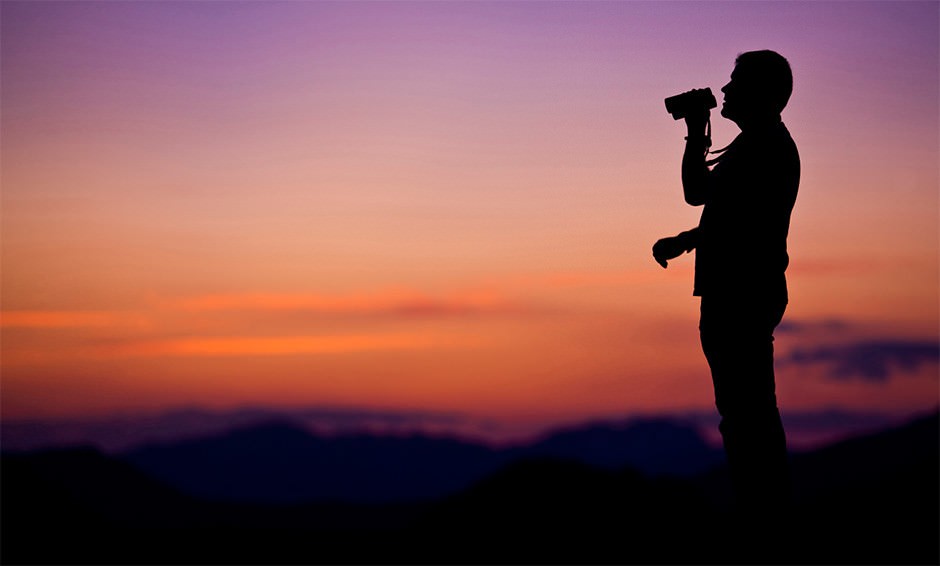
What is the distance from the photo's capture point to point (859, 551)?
363 inches

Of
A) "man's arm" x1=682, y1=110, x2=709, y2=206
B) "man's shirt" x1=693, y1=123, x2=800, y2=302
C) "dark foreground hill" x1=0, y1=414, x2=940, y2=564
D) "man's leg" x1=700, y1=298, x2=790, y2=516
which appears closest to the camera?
"man's leg" x1=700, y1=298, x2=790, y2=516

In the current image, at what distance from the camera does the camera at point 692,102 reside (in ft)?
24.9

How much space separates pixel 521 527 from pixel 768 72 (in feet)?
22.8

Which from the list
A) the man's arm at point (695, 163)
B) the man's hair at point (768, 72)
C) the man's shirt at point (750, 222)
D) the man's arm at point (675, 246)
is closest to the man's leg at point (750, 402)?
the man's shirt at point (750, 222)

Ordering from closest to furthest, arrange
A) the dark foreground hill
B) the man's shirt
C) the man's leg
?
the man's leg
the man's shirt
the dark foreground hill

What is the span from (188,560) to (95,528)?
61.0 inches

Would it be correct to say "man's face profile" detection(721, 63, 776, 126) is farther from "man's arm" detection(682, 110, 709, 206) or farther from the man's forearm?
the man's forearm

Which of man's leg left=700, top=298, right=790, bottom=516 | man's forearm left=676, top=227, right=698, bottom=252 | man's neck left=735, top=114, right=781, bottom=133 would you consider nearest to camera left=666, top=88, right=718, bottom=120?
man's neck left=735, top=114, right=781, bottom=133

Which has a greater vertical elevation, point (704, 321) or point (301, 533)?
point (704, 321)

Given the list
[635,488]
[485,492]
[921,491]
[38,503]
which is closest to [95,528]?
[38,503]

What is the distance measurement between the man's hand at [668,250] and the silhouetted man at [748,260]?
0.6 inches

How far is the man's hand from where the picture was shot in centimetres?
762

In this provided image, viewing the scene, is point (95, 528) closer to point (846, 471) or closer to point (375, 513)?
point (375, 513)

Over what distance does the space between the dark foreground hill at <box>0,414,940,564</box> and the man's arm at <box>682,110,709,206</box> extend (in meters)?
2.38
